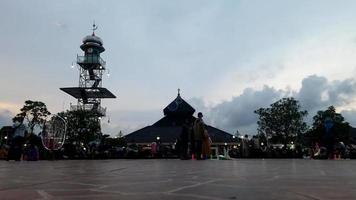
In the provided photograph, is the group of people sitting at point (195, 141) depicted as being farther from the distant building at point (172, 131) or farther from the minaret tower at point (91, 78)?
the minaret tower at point (91, 78)

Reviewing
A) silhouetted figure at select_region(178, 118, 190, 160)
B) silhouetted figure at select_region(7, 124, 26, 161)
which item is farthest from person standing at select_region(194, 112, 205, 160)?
silhouetted figure at select_region(7, 124, 26, 161)

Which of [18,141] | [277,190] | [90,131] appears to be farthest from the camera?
[90,131]

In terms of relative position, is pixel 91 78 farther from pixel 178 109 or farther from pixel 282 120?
pixel 282 120

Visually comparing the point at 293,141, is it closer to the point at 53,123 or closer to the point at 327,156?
the point at 327,156

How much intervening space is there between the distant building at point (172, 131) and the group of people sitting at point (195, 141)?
123 ft

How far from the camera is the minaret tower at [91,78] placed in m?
82.5

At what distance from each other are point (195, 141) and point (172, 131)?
154ft

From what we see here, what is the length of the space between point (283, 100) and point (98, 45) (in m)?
36.3

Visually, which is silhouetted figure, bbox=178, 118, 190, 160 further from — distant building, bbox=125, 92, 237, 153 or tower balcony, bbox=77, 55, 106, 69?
tower balcony, bbox=77, 55, 106, 69

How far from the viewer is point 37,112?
253 feet

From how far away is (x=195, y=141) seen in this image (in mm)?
19594

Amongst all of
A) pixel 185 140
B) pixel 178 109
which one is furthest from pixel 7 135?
pixel 178 109

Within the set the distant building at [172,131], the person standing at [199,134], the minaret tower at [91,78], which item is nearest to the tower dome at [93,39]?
the minaret tower at [91,78]

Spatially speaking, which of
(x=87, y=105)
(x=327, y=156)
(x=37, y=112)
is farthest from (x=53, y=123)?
(x=87, y=105)
